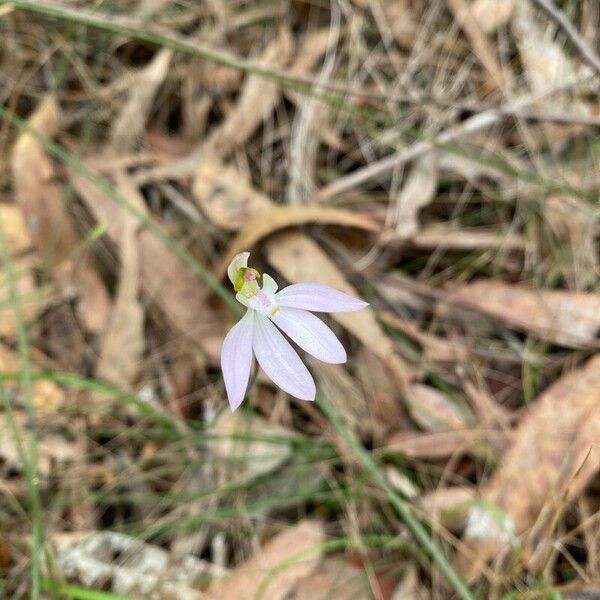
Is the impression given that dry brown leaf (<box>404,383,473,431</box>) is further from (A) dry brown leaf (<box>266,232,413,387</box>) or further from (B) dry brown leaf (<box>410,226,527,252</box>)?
(B) dry brown leaf (<box>410,226,527,252</box>)

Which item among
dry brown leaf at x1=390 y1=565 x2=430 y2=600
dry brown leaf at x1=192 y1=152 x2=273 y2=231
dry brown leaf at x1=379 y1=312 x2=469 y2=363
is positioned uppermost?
dry brown leaf at x1=192 y1=152 x2=273 y2=231

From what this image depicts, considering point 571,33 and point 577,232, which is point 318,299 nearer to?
point 577,232

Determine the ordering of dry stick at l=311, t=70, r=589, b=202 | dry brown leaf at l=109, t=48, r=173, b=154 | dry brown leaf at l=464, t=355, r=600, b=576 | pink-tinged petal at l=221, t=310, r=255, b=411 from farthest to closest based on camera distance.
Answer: dry brown leaf at l=109, t=48, r=173, b=154, dry stick at l=311, t=70, r=589, b=202, dry brown leaf at l=464, t=355, r=600, b=576, pink-tinged petal at l=221, t=310, r=255, b=411

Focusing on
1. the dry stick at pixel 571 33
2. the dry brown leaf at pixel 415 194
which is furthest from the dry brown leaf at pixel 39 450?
the dry stick at pixel 571 33

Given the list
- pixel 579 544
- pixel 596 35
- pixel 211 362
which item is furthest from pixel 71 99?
pixel 579 544

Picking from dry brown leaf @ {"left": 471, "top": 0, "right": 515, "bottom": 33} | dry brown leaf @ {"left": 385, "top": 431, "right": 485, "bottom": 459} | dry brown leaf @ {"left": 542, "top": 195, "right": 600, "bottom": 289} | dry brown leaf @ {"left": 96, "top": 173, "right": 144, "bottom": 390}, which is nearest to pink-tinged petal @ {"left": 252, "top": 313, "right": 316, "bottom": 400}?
dry brown leaf @ {"left": 385, "top": 431, "right": 485, "bottom": 459}

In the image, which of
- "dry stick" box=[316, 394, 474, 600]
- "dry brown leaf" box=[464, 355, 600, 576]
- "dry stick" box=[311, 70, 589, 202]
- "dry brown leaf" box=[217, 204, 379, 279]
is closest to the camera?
"dry stick" box=[316, 394, 474, 600]

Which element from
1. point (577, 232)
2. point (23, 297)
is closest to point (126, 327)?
point (23, 297)
